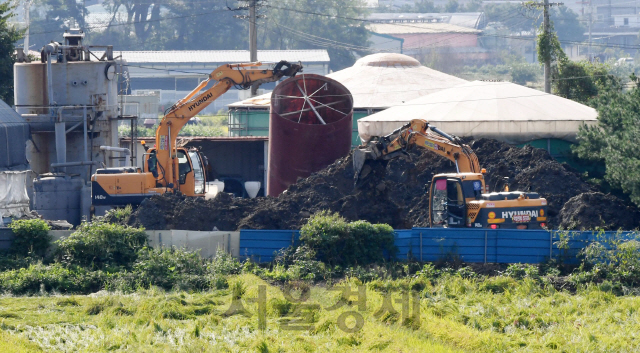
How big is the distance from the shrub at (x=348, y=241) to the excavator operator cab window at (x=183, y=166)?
694 centimetres

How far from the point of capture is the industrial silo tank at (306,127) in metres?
25.5

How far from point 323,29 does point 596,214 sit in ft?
228

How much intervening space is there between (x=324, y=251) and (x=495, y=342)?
18.7ft

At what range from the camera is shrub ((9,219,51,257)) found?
57.7 ft

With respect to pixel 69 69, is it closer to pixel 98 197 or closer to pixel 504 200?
pixel 98 197

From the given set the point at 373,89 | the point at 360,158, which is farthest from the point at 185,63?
the point at 360,158

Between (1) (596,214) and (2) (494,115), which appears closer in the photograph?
(1) (596,214)

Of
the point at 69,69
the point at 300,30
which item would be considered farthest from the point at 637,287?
the point at 300,30

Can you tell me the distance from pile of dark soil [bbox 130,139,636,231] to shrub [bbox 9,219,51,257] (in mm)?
2727

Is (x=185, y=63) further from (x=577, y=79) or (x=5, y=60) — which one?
(x=577, y=79)

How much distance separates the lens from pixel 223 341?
12.2 meters

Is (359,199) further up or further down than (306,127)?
further down

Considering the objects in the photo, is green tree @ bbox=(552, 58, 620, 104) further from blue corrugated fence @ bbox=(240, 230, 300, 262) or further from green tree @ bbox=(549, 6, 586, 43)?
green tree @ bbox=(549, 6, 586, 43)

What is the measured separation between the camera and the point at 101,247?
56.6 feet
